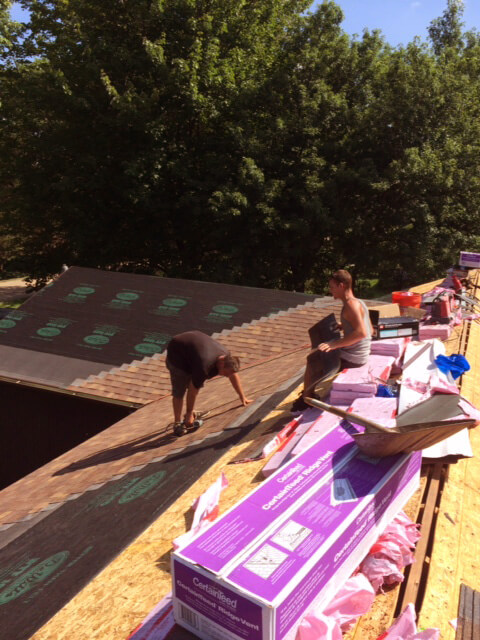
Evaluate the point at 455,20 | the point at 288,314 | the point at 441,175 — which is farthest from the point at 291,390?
the point at 455,20

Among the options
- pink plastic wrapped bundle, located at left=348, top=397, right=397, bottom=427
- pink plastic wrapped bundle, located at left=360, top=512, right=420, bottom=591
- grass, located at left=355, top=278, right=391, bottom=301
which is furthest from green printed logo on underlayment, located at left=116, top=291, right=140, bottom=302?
grass, located at left=355, top=278, right=391, bottom=301

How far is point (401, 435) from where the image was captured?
3.33 metres

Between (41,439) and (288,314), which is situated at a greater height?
(288,314)

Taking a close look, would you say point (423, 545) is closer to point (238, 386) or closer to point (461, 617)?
point (461, 617)

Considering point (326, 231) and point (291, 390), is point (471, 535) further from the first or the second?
point (326, 231)

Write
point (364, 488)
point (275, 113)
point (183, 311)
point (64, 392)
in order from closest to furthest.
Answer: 1. point (364, 488)
2. point (64, 392)
3. point (183, 311)
4. point (275, 113)

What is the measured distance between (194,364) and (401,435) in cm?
356

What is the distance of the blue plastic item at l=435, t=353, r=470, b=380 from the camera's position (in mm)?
6363

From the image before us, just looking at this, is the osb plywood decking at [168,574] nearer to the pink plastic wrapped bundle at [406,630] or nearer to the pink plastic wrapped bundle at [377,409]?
the pink plastic wrapped bundle at [406,630]

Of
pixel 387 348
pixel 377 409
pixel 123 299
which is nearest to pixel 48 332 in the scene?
pixel 123 299

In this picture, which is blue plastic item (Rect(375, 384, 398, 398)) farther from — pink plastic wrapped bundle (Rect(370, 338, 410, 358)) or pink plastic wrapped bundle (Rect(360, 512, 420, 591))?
pink plastic wrapped bundle (Rect(360, 512, 420, 591))

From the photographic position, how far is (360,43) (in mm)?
23609

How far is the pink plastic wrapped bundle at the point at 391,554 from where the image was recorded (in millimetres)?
3180

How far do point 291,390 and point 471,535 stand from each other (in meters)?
3.25
